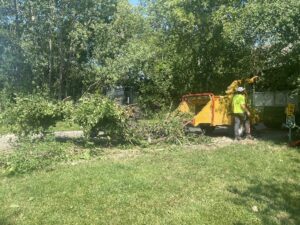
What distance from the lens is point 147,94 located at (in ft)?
89.2

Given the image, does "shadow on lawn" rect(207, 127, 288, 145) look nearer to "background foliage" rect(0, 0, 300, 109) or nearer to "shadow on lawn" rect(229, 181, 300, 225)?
"background foliage" rect(0, 0, 300, 109)

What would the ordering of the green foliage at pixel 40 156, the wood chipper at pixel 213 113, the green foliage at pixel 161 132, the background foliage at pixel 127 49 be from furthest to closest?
the background foliage at pixel 127 49 < the wood chipper at pixel 213 113 < the green foliage at pixel 161 132 < the green foliage at pixel 40 156

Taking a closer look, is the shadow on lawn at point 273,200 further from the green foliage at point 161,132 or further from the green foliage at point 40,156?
the green foliage at point 161,132

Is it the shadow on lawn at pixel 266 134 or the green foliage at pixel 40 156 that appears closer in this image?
the green foliage at pixel 40 156

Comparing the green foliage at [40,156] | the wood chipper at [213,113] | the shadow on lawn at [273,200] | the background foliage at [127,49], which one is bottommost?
the shadow on lawn at [273,200]

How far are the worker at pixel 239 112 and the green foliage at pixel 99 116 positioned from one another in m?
3.57

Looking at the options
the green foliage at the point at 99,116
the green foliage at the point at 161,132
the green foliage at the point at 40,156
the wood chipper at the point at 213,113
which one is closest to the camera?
the green foliage at the point at 40,156

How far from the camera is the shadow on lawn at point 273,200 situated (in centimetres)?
641

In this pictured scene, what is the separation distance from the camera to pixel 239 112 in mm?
13938

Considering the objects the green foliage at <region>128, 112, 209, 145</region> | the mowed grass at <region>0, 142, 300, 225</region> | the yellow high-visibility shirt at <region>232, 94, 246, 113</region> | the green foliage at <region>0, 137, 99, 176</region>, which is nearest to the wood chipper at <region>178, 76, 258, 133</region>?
the yellow high-visibility shirt at <region>232, 94, 246, 113</region>

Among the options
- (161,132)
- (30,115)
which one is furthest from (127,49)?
(30,115)

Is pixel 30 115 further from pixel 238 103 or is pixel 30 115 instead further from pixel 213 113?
pixel 238 103

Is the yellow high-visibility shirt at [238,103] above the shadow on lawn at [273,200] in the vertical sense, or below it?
above

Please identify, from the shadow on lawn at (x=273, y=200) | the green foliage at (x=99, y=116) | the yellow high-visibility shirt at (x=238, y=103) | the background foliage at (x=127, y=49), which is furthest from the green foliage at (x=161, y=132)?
the background foliage at (x=127, y=49)
